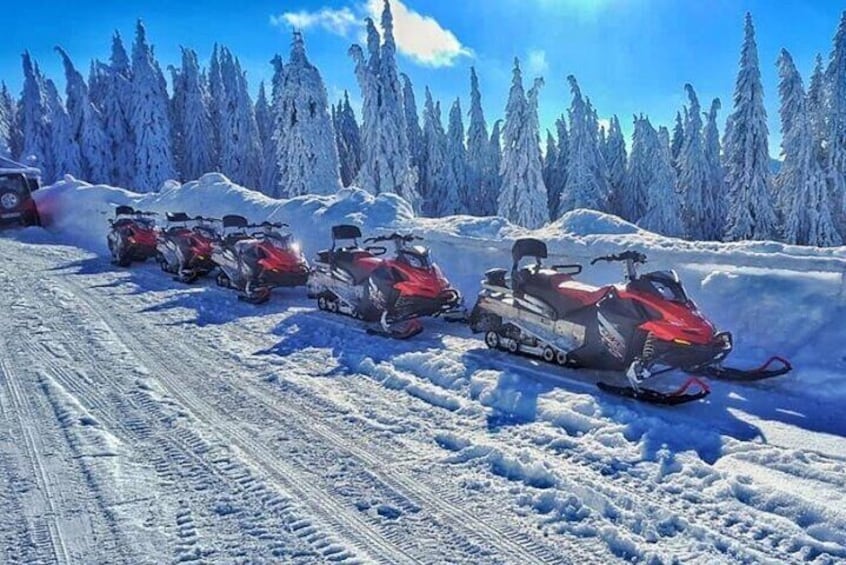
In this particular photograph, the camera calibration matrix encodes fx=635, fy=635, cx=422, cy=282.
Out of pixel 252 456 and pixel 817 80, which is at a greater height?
pixel 817 80

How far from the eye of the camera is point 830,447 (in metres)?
4.67

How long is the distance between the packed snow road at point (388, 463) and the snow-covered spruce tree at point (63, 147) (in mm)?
41943

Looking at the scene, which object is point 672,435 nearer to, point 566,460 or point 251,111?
point 566,460

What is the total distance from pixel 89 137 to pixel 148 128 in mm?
5752

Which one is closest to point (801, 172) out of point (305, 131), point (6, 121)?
point (305, 131)

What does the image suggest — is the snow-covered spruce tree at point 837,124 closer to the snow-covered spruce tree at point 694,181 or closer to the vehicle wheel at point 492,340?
the snow-covered spruce tree at point 694,181

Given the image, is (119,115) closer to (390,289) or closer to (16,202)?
(16,202)

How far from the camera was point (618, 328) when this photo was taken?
6.16 metres

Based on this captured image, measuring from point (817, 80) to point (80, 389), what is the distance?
118 feet

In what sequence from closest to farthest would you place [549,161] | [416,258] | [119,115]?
[416,258]
[119,115]
[549,161]

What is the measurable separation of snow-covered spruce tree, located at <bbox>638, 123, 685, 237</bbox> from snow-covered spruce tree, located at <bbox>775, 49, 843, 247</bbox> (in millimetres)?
10150

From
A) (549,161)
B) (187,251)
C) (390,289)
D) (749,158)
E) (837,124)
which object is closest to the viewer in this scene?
(390,289)

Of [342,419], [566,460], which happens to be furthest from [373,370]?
[566,460]

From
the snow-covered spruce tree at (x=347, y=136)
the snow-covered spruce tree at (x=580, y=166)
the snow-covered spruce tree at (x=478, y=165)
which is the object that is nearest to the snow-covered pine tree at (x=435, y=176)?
the snow-covered spruce tree at (x=478, y=165)
